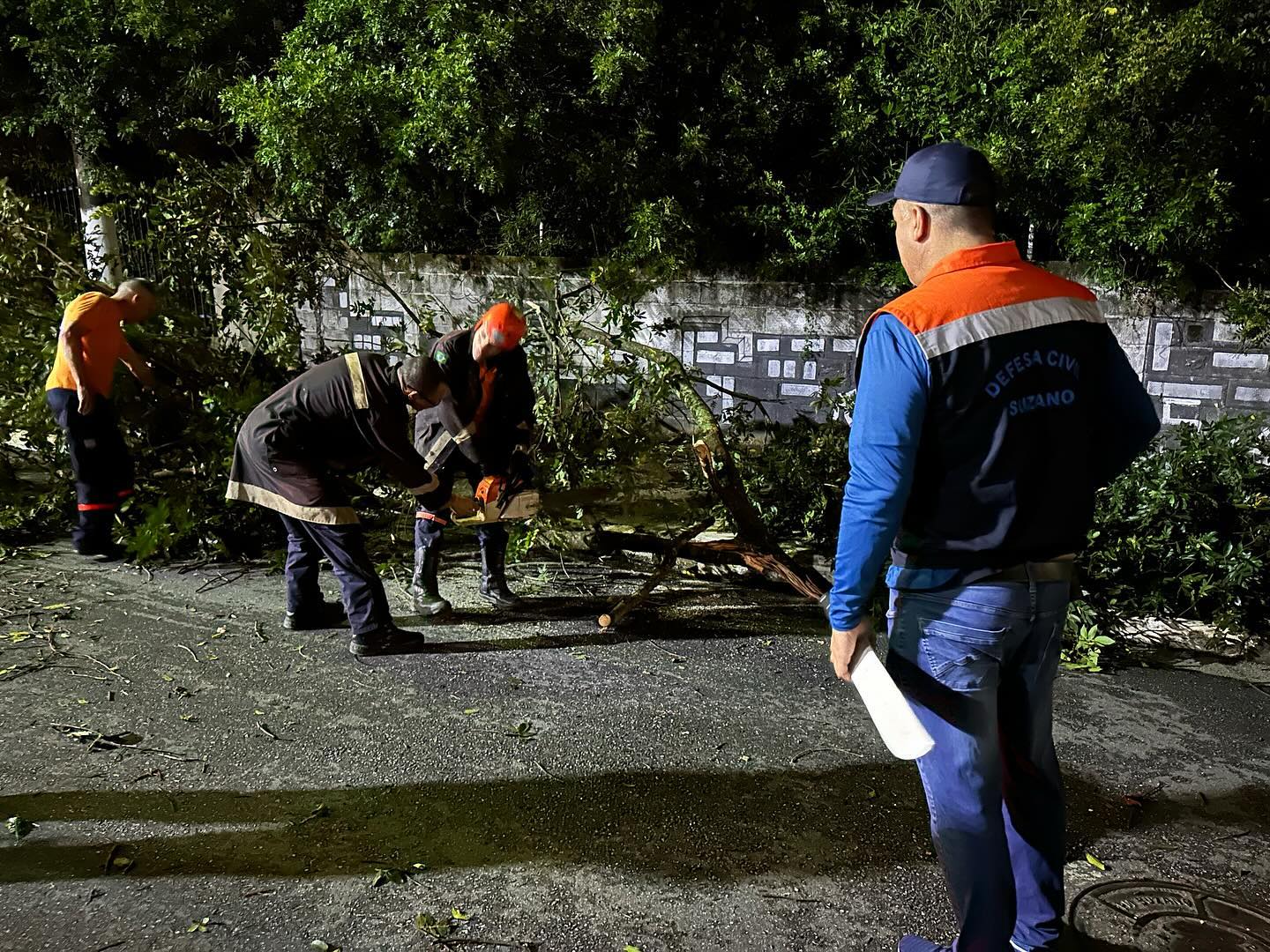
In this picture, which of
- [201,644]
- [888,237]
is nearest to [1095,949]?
[201,644]

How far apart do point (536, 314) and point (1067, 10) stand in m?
4.26

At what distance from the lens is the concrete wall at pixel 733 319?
6453 mm

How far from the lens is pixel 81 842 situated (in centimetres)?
290

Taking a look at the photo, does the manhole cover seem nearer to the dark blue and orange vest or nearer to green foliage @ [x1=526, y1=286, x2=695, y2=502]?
A: the dark blue and orange vest

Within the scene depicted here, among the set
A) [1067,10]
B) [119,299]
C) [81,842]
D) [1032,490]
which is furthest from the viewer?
[1067,10]

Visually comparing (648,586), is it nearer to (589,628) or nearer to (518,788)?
(589,628)

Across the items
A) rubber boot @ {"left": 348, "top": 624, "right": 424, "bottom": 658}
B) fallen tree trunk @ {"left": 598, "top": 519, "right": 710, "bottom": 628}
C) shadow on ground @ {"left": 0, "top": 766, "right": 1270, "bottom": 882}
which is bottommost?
shadow on ground @ {"left": 0, "top": 766, "right": 1270, "bottom": 882}

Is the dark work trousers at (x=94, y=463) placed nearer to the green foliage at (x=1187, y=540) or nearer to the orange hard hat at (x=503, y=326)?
the orange hard hat at (x=503, y=326)

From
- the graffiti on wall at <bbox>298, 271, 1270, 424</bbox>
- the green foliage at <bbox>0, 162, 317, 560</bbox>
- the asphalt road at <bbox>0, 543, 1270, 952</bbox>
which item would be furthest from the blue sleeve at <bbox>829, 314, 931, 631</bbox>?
the graffiti on wall at <bbox>298, 271, 1270, 424</bbox>

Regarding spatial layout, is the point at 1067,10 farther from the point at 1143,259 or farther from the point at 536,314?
the point at 536,314

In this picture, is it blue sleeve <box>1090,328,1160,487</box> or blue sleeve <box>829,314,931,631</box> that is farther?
blue sleeve <box>1090,328,1160,487</box>

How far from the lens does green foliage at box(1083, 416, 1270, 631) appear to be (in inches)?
174

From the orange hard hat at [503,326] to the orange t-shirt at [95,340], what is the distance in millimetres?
2608

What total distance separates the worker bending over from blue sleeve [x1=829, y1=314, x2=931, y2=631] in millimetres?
2715
